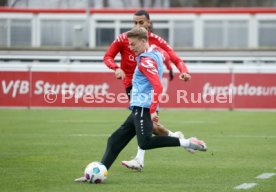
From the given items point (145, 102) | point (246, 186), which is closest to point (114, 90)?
point (145, 102)

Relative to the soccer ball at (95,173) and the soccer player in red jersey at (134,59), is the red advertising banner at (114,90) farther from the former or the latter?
the soccer ball at (95,173)

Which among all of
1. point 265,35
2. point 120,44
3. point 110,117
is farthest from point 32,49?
point 120,44

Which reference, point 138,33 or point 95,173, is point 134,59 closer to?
point 138,33

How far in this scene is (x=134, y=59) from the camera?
13031 millimetres

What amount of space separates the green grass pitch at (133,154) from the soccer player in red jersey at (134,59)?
0.24 meters

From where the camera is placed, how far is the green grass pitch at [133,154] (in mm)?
10359

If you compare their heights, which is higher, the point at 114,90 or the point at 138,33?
the point at 138,33

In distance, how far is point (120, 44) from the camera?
12.8 metres

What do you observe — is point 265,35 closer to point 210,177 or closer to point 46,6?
point 46,6

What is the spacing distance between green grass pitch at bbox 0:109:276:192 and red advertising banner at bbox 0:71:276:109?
251 cm

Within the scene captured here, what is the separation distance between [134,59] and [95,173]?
3.04 meters

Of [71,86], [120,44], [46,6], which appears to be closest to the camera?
[120,44]

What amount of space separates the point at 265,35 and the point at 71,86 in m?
17.4

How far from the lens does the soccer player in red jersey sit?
11797mm
